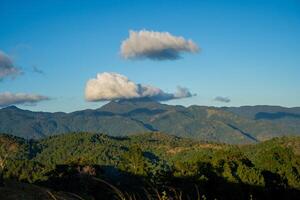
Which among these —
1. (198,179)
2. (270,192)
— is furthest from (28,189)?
(270,192)

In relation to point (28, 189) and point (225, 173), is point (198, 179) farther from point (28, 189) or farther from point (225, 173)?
point (28, 189)

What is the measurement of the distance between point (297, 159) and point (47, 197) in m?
93.0

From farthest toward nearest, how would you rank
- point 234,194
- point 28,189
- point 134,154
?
point 134,154 → point 234,194 → point 28,189

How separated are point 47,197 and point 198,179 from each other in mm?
66369

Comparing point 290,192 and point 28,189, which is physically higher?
point 28,189

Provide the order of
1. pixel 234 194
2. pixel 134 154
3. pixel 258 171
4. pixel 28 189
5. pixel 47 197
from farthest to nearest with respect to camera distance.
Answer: pixel 134 154 → pixel 258 171 → pixel 234 194 → pixel 28 189 → pixel 47 197

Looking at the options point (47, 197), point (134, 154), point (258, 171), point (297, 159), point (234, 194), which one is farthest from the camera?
point (297, 159)

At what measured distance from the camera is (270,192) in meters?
94.0

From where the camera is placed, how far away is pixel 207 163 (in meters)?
99.7

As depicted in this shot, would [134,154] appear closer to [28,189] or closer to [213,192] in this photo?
[213,192]

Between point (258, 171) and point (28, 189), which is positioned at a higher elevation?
point (28, 189)

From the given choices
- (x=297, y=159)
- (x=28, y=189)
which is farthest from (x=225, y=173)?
(x=28, y=189)

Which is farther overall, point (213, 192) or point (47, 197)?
point (213, 192)

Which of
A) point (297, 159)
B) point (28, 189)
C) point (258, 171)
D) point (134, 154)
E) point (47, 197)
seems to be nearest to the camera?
point (47, 197)
